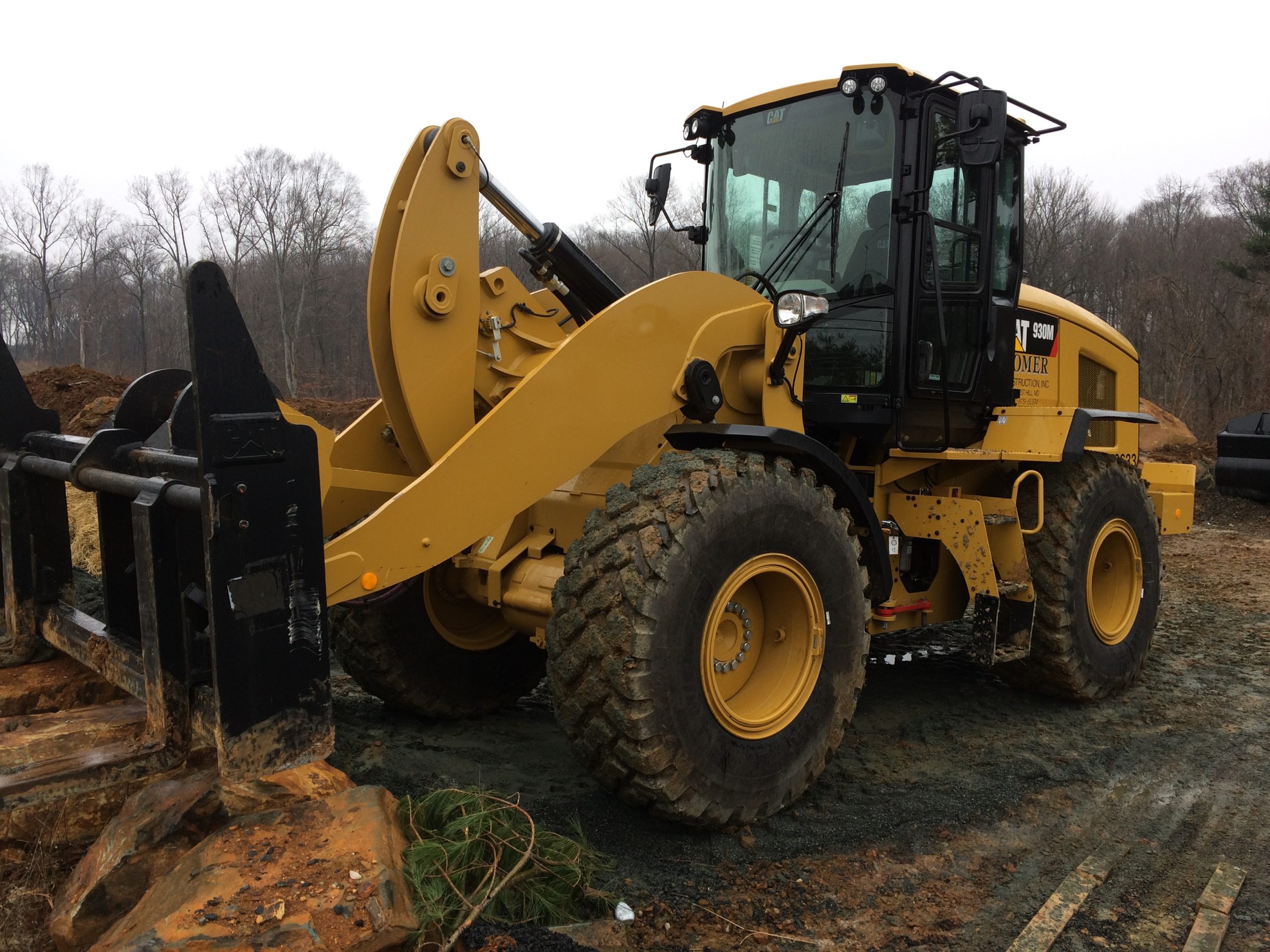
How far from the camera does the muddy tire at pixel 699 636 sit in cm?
302

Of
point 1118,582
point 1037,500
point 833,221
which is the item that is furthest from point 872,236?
point 1118,582

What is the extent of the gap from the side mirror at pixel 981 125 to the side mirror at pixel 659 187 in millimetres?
1562

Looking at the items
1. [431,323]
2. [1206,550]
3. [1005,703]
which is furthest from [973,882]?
[1206,550]

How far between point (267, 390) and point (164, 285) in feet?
176

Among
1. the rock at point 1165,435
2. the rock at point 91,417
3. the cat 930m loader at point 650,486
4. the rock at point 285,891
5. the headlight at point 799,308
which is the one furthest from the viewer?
the rock at point 1165,435

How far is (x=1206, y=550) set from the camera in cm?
1023

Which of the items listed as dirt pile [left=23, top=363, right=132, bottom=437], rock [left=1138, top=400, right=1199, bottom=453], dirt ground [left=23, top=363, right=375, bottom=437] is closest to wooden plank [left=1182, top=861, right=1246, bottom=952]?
dirt ground [left=23, top=363, right=375, bottom=437]

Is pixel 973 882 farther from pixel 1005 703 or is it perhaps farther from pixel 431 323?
pixel 431 323

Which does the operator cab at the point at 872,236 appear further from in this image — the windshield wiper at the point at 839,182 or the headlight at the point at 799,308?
the headlight at the point at 799,308

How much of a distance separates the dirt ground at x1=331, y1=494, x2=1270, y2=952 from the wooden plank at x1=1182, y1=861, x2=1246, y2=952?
0.03 metres

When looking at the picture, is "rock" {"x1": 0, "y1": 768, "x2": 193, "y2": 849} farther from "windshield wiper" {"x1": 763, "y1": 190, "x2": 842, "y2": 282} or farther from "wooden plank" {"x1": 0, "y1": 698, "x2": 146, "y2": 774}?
"windshield wiper" {"x1": 763, "y1": 190, "x2": 842, "y2": 282}

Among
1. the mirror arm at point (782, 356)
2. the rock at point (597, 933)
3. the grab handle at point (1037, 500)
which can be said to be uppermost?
the mirror arm at point (782, 356)

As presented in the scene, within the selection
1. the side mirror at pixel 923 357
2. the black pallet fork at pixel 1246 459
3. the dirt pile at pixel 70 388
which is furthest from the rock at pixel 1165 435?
the dirt pile at pixel 70 388

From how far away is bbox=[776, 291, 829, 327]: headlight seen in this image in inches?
145
